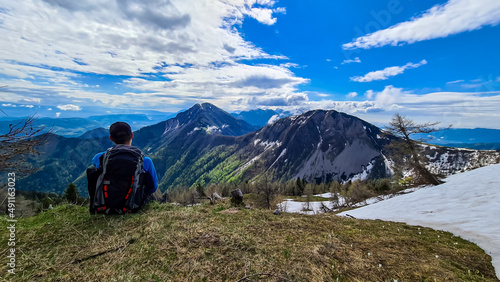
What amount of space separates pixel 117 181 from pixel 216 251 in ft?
12.9

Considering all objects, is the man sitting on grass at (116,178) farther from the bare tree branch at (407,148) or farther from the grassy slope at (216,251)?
the bare tree branch at (407,148)

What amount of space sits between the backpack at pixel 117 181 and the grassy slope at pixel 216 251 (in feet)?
1.24

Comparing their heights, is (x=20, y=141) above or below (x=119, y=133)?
below

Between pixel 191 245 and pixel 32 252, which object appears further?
pixel 191 245

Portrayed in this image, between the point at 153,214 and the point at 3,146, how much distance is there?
18.2 ft

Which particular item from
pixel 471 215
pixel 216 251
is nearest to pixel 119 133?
pixel 216 251

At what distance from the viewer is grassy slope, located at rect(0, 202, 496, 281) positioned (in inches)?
162

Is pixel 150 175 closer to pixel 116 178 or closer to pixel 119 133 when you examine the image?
pixel 116 178

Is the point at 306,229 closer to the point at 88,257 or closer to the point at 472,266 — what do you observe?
the point at 472,266

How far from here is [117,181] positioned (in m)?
6.52

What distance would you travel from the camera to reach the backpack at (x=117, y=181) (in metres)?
6.50

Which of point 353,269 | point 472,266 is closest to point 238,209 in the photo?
point 353,269

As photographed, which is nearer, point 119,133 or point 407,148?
point 119,133

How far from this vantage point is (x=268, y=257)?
4801mm
